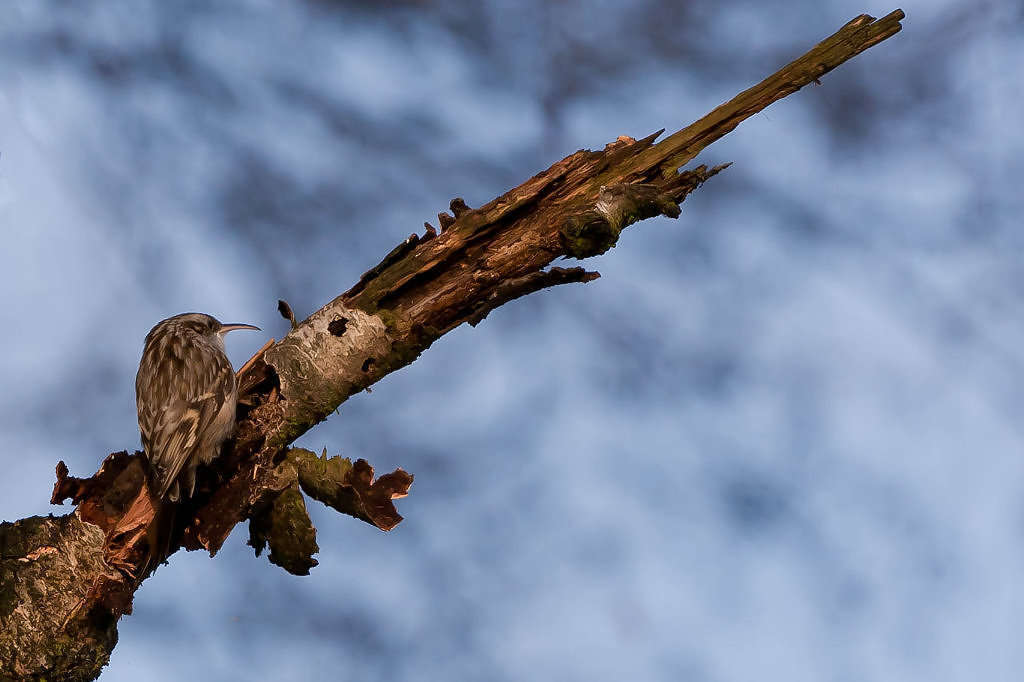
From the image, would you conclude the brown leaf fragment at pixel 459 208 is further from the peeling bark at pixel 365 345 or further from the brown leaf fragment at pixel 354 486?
the brown leaf fragment at pixel 354 486

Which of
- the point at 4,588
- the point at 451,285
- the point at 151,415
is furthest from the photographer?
the point at 151,415

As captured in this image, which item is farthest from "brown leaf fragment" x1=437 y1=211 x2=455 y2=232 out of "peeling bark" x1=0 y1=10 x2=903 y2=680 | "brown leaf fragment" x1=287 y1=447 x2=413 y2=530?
"brown leaf fragment" x1=287 y1=447 x2=413 y2=530

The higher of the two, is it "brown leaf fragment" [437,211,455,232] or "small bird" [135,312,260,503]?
"brown leaf fragment" [437,211,455,232]

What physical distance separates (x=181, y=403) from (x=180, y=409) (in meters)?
0.04

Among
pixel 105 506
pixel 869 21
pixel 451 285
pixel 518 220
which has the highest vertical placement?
pixel 869 21

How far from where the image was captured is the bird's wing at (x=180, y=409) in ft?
11.8

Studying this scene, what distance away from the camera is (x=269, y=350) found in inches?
146

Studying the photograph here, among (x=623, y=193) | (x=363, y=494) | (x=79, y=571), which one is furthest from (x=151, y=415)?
(x=623, y=193)

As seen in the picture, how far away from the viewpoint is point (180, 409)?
12.5ft

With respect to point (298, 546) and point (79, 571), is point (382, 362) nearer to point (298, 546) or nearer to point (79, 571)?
point (298, 546)

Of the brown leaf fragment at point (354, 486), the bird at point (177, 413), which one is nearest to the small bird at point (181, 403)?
the bird at point (177, 413)

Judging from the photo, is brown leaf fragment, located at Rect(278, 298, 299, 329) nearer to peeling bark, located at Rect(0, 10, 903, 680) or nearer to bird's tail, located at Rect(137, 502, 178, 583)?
peeling bark, located at Rect(0, 10, 903, 680)

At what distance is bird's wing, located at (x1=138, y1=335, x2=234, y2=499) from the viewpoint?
360 cm

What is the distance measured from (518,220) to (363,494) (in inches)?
51.5
